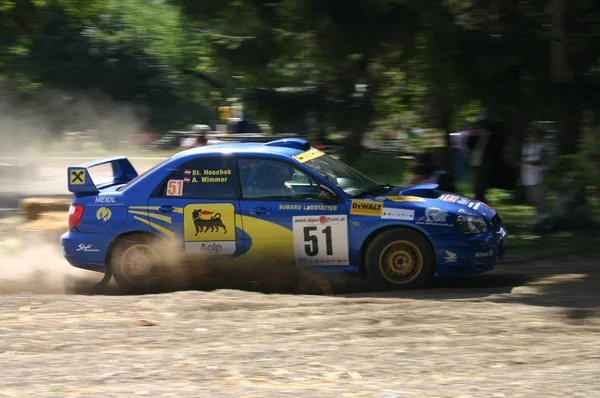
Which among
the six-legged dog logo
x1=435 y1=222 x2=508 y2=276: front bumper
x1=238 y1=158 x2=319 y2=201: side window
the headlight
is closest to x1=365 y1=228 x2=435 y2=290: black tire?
x1=435 y1=222 x2=508 y2=276: front bumper

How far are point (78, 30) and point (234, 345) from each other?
24.1 metres

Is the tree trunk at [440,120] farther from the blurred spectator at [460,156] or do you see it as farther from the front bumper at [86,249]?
the front bumper at [86,249]

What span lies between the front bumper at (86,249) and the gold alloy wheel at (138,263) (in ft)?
0.76

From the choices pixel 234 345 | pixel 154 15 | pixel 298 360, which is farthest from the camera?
pixel 154 15

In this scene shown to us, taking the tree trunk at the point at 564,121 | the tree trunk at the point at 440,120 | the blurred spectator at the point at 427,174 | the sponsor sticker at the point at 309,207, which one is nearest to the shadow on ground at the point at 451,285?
the sponsor sticker at the point at 309,207

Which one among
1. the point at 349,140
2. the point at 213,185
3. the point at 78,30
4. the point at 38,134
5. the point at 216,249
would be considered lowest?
the point at 216,249

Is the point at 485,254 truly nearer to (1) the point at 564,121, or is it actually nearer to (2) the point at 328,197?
(2) the point at 328,197

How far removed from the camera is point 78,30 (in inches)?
1130

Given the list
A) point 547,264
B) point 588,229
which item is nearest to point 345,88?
point 588,229

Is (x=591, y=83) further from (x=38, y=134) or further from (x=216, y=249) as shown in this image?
(x=38, y=134)

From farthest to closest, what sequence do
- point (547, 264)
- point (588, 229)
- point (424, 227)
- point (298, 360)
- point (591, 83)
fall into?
point (588, 229), point (591, 83), point (547, 264), point (424, 227), point (298, 360)

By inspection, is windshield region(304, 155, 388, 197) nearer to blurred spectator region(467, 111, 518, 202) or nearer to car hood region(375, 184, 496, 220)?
car hood region(375, 184, 496, 220)

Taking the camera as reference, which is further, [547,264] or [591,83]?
→ [591,83]

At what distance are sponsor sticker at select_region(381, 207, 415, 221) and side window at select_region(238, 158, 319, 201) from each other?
701 millimetres
